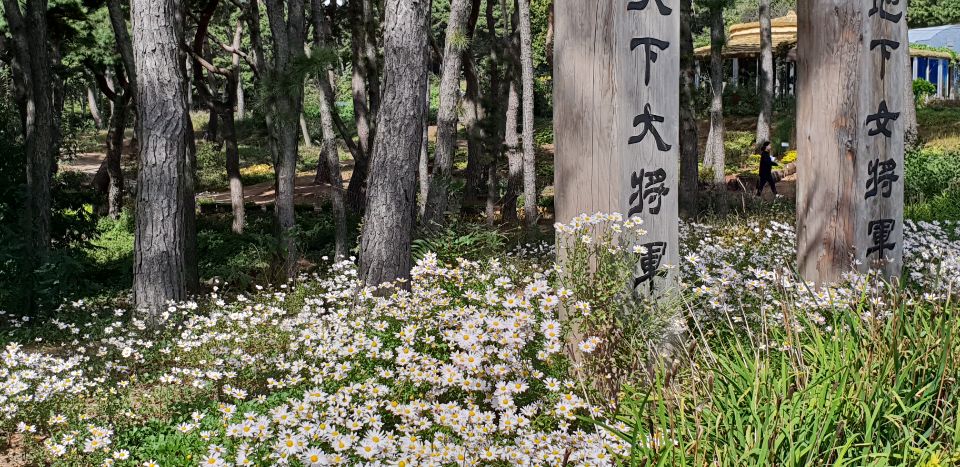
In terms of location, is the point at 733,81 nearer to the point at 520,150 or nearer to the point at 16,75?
the point at 520,150

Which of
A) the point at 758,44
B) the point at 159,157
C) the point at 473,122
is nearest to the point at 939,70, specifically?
the point at 758,44

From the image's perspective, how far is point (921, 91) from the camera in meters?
28.8

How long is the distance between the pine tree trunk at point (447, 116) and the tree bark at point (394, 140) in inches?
118

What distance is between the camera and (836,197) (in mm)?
5949

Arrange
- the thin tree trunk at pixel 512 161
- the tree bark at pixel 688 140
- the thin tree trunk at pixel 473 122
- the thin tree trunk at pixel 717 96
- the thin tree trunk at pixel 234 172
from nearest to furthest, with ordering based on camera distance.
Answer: the tree bark at pixel 688 140
the thin tree trunk at pixel 717 96
the thin tree trunk at pixel 234 172
the thin tree trunk at pixel 512 161
the thin tree trunk at pixel 473 122

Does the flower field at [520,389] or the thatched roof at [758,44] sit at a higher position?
the thatched roof at [758,44]

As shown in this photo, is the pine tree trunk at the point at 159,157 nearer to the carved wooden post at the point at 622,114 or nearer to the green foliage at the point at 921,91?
the carved wooden post at the point at 622,114

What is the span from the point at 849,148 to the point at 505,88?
1568 cm

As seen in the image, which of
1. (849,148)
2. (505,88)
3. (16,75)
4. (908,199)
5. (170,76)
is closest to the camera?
(849,148)

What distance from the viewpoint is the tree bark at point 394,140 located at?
7758mm

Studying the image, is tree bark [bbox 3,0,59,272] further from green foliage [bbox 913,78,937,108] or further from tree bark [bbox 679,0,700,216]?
green foliage [bbox 913,78,937,108]

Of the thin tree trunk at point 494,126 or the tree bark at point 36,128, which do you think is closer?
the tree bark at point 36,128

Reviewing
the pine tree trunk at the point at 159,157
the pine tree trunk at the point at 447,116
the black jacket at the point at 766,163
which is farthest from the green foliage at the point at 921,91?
the pine tree trunk at the point at 159,157

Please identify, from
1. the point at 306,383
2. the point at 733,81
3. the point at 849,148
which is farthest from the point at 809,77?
the point at 733,81
